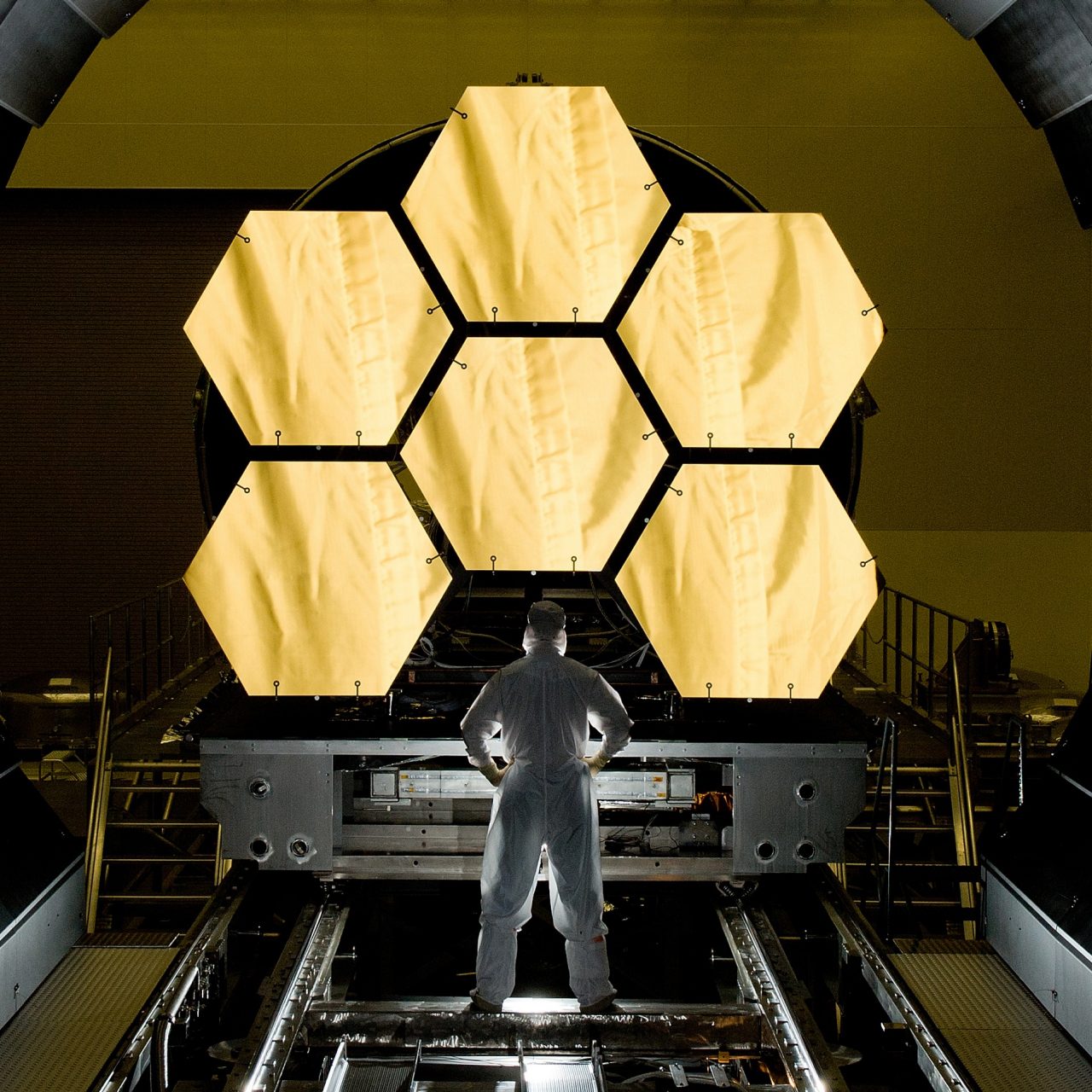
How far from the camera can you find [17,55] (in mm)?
3555

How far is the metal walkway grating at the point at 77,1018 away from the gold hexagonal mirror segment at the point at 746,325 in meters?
2.87

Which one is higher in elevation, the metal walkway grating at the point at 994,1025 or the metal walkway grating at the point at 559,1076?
the metal walkway grating at the point at 994,1025

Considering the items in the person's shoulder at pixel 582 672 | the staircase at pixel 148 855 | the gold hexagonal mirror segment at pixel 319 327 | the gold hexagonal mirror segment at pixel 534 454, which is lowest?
the staircase at pixel 148 855

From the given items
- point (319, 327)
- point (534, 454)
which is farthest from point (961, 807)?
point (319, 327)

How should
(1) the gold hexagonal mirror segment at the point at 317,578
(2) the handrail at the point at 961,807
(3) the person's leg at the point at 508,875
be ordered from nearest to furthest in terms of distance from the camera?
(3) the person's leg at the point at 508,875 → (1) the gold hexagonal mirror segment at the point at 317,578 → (2) the handrail at the point at 961,807

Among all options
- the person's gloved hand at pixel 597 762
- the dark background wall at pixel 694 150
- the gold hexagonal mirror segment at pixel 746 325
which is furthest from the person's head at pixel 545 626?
the dark background wall at pixel 694 150

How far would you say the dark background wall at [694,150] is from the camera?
938 cm

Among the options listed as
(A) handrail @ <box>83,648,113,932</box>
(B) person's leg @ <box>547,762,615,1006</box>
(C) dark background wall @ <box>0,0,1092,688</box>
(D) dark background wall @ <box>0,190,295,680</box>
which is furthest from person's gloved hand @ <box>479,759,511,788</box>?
(D) dark background wall @ <box>0,190,295,680</box>

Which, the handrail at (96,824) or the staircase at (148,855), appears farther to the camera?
the staircase at (148,855)

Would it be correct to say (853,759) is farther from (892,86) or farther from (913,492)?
(892,86)

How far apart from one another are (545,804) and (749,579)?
1115 millimetres

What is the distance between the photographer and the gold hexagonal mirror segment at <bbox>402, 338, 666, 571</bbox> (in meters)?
3.64

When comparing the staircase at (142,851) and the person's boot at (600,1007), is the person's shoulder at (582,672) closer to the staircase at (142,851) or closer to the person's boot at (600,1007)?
the person's boot at (600,1007)

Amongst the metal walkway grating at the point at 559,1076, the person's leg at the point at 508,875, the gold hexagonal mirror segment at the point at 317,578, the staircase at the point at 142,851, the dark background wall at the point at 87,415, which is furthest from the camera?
the dark background wall at the point at 87,415
